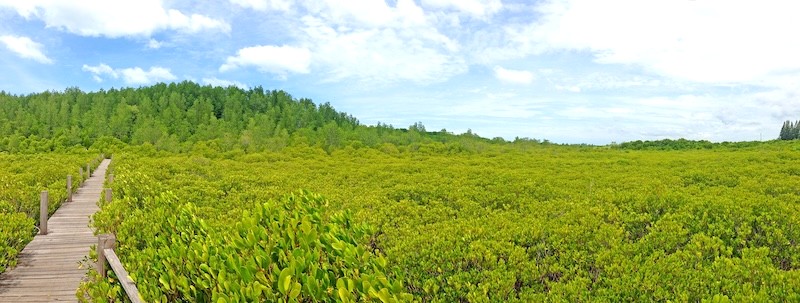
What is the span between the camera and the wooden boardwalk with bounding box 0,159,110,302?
31.8ft

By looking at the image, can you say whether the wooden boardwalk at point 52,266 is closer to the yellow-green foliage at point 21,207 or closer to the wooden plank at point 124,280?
the yellow-green foliage at point 21,207

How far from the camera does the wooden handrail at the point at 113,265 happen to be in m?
6.10

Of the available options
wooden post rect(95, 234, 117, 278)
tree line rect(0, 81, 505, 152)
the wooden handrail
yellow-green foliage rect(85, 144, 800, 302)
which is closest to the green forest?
yellow-green foliage rect(85, 144, 800, 302)

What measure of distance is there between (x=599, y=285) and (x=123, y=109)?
11670 cm

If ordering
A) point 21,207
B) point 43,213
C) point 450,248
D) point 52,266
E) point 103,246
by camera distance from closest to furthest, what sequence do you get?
1. point 450,248
2. point 103,246
3. point 52,266
4. point 43,213
5. point 21,207

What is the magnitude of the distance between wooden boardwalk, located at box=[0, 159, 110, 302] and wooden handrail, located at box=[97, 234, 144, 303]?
2085 millimetres

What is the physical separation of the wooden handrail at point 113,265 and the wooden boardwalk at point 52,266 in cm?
209

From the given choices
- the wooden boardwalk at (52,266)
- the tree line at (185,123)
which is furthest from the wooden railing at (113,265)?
the tree line at (185,123)

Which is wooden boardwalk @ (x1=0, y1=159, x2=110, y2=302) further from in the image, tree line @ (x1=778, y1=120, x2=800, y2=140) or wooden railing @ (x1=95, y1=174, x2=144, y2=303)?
tree line @ (x1=778, y1=120, x2=800, y2=140)

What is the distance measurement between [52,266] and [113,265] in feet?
19.6

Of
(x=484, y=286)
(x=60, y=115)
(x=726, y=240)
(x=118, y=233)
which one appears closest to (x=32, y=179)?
(x=118, y=233)

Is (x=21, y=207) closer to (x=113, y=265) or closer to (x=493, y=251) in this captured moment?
(x=113, y=265)

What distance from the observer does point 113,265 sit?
7098 millimetres

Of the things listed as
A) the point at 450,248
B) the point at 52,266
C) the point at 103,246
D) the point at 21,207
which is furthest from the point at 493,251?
the point at 21,207
